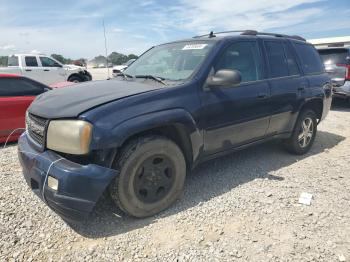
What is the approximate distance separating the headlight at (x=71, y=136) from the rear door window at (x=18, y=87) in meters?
3.71

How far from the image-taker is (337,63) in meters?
9.53

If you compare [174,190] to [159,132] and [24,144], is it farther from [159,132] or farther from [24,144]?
[24,144]

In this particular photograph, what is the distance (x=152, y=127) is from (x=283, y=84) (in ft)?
7.84

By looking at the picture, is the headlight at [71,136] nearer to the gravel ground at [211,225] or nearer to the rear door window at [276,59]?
the gravel ground at [211,225]

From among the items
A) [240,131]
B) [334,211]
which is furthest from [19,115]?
[334,211]

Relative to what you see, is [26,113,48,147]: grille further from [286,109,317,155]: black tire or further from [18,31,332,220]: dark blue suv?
[286,109,317,155]: black tire

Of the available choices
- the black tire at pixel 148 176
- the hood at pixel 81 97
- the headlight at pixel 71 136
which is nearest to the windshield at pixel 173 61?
the hood at pixel 81 97

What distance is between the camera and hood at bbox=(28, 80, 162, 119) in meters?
2.98

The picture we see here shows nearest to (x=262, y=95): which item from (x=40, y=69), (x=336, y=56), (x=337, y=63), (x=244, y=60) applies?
(x=244, y=60)

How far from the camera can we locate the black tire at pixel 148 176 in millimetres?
3059

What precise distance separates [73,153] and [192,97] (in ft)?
4.49

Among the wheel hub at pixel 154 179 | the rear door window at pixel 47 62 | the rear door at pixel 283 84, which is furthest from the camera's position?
the rear door window at pixel 47 62

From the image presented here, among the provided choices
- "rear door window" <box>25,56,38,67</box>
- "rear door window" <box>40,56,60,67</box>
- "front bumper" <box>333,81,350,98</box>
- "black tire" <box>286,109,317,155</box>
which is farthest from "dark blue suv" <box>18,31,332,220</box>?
"rear door window" <box>40,56,60,67</box>

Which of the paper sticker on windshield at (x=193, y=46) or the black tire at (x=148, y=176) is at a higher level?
the paper sticker on windshield at (x=193, y=46)
